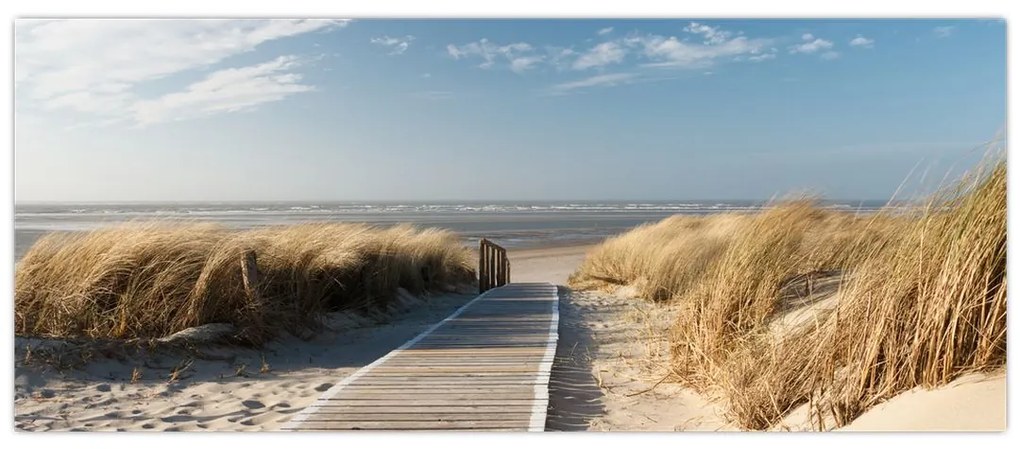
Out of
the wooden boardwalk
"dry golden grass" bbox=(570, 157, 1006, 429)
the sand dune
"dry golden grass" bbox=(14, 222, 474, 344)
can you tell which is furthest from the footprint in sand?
"dry golden grass" bbox=(570, 157, 1006, 429)

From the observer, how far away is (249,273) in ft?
20.2

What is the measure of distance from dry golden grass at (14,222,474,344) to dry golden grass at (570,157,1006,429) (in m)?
3.56

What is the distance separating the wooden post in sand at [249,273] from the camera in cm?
610

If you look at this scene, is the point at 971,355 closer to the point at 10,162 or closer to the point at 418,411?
the point at 418,411

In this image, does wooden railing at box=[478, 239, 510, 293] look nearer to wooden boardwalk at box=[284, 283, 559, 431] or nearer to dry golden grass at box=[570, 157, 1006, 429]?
wooden boardwalk at box=[284, 283, 559, 431]

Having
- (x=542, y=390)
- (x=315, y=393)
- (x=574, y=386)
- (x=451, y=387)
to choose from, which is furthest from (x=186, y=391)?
(x=574, y=386)

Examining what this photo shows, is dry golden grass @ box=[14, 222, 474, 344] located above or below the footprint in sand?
above

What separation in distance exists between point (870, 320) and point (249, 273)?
4.74 m

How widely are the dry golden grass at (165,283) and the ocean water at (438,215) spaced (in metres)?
0.29

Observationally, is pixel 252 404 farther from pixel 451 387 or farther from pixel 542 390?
pixel 542 390

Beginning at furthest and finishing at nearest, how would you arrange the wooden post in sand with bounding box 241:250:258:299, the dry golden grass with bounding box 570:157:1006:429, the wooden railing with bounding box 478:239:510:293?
the wooden railing with bounding box 478:239:510:293
the wooden post in sand with bounding box 241:250:258:299
the dry golden grass with bounding box 570:157:1006:429

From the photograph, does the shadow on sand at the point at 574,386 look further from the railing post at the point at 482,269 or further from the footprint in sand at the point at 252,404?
the railing post at the point at 482,269

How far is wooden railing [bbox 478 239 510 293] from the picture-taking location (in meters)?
12.4

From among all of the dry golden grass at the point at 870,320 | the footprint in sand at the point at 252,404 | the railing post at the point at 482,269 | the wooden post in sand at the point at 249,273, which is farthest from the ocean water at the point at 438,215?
the railing post at the point at 482,269
